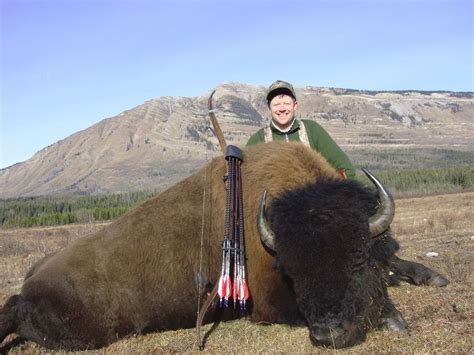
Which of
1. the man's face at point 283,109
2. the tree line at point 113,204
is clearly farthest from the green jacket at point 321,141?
the tree line at point 113,204

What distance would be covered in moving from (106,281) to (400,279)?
483cm

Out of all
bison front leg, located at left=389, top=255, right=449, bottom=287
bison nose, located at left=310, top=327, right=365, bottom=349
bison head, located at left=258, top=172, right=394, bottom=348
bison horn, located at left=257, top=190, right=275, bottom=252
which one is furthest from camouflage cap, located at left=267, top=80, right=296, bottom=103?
bison nose, located at left=310, top=327, right=365, bottom=349

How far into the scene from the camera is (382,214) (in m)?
5.93

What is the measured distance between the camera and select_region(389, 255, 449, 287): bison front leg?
8.00 m

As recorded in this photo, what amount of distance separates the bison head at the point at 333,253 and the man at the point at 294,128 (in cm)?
233

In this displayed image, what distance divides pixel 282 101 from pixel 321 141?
0.97 metres

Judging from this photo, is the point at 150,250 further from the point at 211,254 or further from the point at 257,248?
the point at 257,248

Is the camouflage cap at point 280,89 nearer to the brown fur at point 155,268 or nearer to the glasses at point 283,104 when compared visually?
the glasses at point 283,104

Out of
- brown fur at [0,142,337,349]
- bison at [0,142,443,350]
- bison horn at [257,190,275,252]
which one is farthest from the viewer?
brown fur at [0,142,337,349]

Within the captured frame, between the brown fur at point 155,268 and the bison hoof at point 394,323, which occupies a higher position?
the brown fur at point 155,268

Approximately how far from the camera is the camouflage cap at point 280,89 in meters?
8.65

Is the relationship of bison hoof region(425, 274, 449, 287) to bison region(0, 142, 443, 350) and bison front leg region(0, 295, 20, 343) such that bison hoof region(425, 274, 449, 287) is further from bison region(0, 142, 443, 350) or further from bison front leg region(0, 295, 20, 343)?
bison front leg region(0, 295, 20, 343)

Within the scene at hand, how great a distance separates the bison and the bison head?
0.01 m

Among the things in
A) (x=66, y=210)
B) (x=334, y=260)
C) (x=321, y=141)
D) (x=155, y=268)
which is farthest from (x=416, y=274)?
(x=66, y=210)
